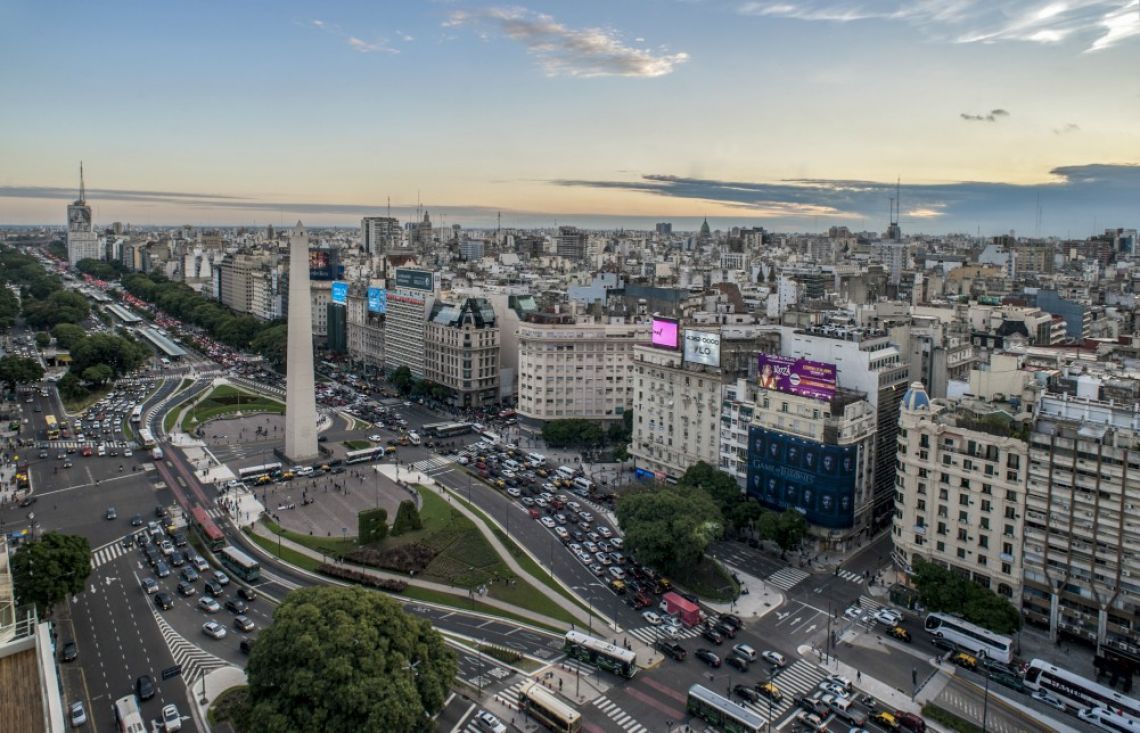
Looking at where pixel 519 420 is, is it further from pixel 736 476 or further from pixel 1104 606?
pixel 1104 606

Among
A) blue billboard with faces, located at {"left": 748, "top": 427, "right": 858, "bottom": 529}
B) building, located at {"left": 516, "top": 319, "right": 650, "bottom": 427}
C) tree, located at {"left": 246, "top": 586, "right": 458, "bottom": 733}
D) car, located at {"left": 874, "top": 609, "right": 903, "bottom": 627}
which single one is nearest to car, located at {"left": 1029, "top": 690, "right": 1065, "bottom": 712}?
car, located at {"left": 874, "top": 609, "right": 903, "bottom": 627}

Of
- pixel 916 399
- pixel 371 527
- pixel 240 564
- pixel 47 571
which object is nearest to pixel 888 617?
pixel 916 399

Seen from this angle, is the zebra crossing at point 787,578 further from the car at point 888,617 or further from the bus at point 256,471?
the bus at point 256,471

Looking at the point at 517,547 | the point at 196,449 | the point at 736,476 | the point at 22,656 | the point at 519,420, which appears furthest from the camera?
the point at 519,420

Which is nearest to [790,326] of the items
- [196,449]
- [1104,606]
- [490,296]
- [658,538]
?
[658,538]

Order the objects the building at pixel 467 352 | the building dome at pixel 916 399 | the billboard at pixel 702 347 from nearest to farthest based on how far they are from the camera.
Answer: the building dome at pixel 916 399 < the billboard at pixel 702 347 < the building at pixel 467 352

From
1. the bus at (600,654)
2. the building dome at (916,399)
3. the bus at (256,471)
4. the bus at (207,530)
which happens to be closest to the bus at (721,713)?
the bus at (600,654)
